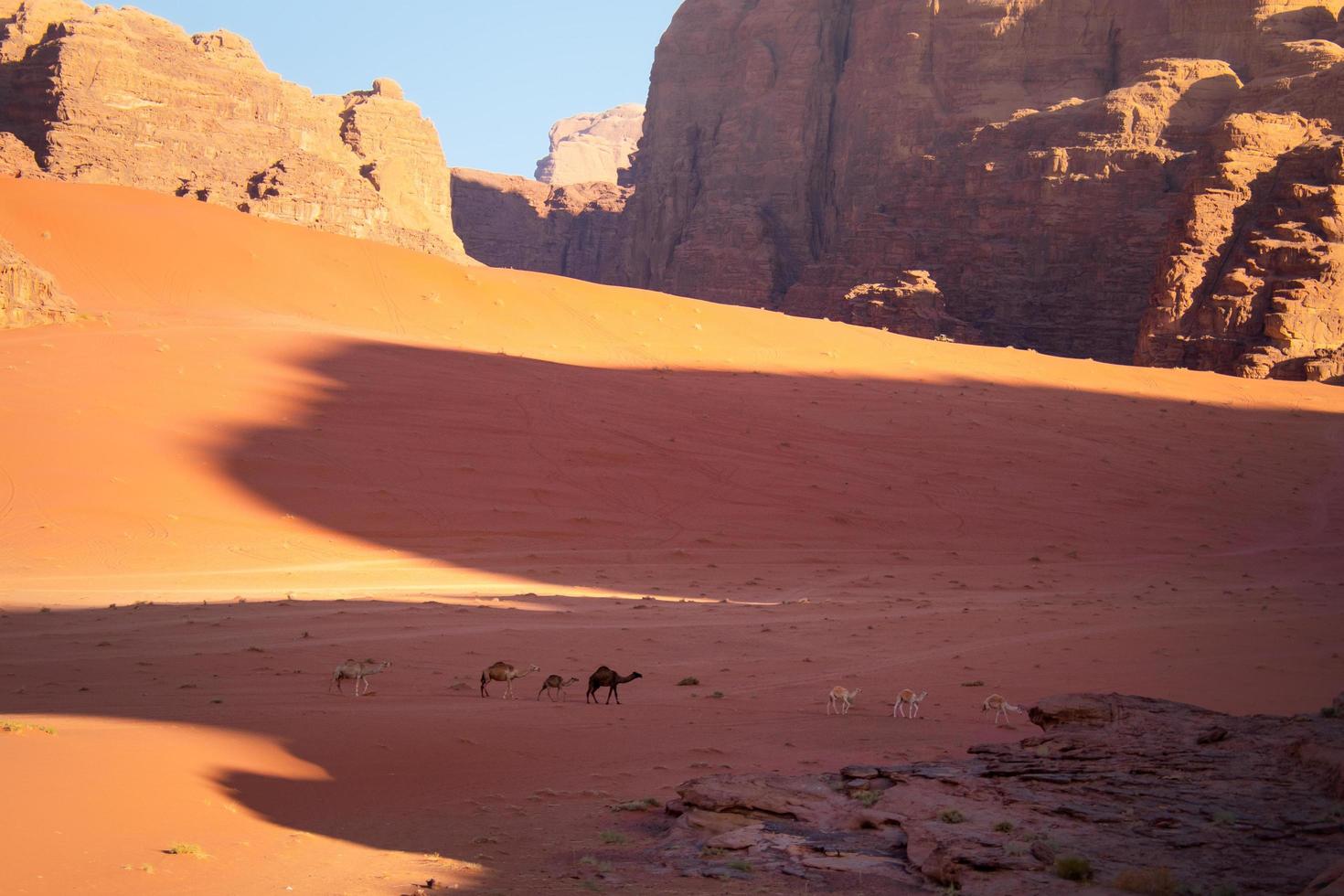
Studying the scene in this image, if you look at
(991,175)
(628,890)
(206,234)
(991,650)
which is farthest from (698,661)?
(991,175)

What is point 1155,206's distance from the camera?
5956 cm

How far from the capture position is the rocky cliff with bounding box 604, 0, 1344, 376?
1938 inches

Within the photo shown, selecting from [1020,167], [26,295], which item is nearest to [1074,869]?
[26,295]

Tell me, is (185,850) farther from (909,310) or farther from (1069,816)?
(909,310)

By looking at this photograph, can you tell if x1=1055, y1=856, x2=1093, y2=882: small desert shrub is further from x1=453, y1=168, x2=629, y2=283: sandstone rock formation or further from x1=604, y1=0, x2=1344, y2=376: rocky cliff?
x1=453, y1=168, x2=629, y2=283: sandstone rock formation

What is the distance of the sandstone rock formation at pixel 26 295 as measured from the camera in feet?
84.8

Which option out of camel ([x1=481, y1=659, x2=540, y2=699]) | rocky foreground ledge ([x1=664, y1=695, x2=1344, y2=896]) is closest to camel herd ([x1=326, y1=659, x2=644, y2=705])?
camel ([x1=481, y1=659, x2=540, y2=699])

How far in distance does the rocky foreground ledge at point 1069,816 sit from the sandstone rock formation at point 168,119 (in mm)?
49993

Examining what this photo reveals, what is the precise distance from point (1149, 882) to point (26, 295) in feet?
88.9

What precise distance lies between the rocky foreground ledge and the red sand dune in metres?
0.54

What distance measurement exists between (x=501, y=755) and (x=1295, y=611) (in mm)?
10454

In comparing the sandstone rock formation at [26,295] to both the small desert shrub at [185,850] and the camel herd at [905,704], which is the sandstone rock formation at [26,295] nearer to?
the camel herd at [905,704]

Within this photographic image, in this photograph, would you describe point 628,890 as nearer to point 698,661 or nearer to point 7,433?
point 698,661

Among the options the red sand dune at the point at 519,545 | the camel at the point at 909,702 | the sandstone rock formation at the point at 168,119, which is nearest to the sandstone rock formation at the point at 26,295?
the red sand dune at the point at 519,545
